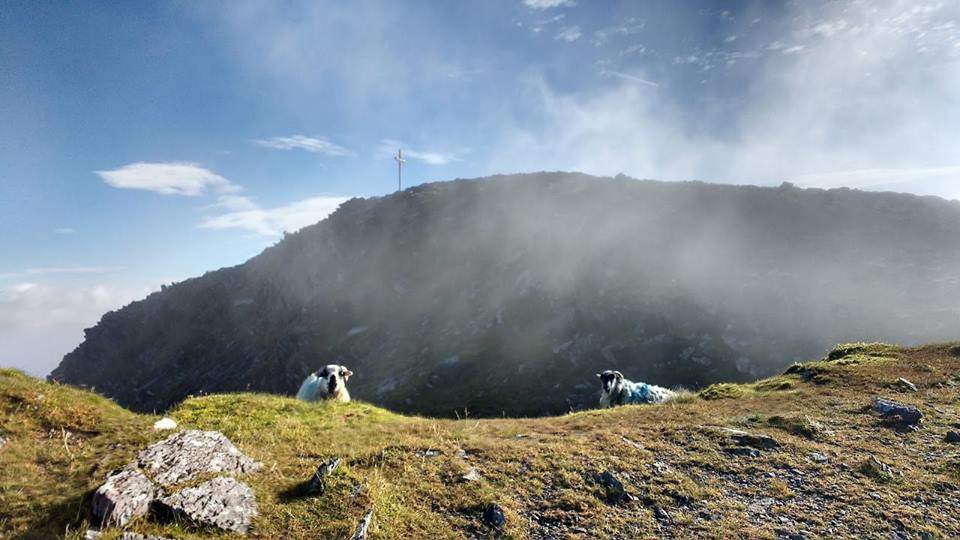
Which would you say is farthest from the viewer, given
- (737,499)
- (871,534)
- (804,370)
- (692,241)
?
(692,241)

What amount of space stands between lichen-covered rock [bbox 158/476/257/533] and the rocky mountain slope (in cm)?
6755

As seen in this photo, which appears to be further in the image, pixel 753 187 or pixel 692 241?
pixel 753 187

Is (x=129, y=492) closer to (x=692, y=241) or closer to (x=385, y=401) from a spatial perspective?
(x=385, y=401)

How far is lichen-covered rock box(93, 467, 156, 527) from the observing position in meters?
8.09

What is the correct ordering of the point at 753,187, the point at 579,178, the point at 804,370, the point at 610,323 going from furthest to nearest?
the point at 579,178
the point at 753,187
the point at 610,323
the point at 804,370

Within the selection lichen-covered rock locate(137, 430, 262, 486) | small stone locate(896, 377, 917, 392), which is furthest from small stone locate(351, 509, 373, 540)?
small stone locate(896, 377, 917, 392)

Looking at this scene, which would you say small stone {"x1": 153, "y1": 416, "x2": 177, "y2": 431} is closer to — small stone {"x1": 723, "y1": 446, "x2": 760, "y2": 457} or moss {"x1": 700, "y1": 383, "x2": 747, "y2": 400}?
small stone {"x1": 723, "y1": 446, "x2": 760, "y2": 457}

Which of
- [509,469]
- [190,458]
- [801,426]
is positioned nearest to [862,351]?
[801,426]

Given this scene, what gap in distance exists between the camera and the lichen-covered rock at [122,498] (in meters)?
8.09

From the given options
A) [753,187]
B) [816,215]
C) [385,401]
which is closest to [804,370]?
[385,401]

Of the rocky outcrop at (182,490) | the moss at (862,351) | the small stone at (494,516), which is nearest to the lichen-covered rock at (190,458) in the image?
the rocky outcrop at (182,490)

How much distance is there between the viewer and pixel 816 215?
130 meters

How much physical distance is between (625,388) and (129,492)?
2329 centimetres

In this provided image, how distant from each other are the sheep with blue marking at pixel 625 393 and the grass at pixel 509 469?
26.5ft
